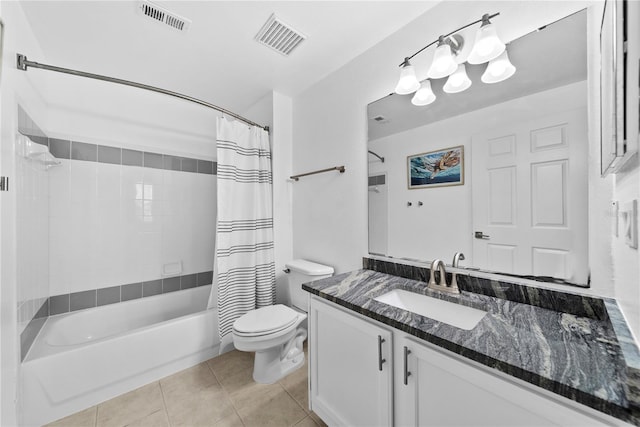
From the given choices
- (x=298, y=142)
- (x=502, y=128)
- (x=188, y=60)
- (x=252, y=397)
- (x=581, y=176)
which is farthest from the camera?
(x=298, y=142)

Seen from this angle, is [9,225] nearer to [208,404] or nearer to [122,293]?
[122,293]

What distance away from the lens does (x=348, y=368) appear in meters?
1.11

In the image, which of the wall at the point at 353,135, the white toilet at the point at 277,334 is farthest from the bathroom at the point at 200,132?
the white toilet at the point at 277,334

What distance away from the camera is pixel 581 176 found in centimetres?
94

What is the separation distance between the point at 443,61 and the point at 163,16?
1624mm

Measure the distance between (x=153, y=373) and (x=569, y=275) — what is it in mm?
2446

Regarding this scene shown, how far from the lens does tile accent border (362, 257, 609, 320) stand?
895 millimetres

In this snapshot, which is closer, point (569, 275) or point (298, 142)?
point (569, 275)

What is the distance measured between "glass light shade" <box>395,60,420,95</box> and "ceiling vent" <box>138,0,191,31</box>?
133 centimetres

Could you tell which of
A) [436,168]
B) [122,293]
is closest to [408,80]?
[436,168]

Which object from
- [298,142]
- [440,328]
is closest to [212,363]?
[440,328]

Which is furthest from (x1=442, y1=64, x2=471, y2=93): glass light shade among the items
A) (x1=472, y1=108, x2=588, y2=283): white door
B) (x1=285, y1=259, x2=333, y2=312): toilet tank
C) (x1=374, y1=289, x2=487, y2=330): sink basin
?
(x1=285, y1=259, x2=333, y2=312): toilet tank

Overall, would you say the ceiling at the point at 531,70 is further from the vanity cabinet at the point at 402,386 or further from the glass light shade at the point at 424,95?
the vanity cabinet at the point at 402,386

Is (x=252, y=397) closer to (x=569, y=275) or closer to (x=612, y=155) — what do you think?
(x=569, y=275)
